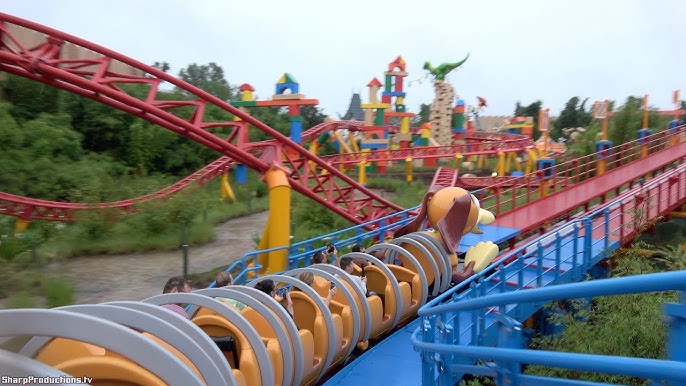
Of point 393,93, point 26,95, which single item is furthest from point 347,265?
point 393,93

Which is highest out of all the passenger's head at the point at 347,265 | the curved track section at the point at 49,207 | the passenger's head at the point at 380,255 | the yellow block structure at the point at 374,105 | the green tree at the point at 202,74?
the green tree at the point at 202,74

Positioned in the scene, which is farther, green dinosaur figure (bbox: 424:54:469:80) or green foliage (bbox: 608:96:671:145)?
green dinosaur figure (bbox: 424:54:469:80)

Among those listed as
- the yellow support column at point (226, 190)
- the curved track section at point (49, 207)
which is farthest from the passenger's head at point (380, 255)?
the yellow support column at point (226, 190)

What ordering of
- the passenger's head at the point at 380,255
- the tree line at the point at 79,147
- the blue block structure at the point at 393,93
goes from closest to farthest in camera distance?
the passenger's head at the point at 380,255 → the tree line at the point at 79,147 → the blue block structure at the point at 393,93

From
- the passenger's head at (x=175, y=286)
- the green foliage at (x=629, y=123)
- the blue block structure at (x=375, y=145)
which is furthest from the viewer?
the blue block structure at (x=375, y=145)

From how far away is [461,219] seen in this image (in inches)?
293

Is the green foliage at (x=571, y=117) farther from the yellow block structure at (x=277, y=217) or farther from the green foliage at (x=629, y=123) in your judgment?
the yellow block structure at (x=277, y=217)

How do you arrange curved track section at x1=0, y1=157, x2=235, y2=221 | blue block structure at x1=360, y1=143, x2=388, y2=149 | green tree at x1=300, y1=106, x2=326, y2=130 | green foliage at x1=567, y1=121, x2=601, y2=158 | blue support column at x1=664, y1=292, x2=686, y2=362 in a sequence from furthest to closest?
green tree at x1=300, y1=106, x2=326, y2=130 → blue block structure at x1=360, y1=143, x2=388, y2=149 → green foliage at x1=567, y1=121, x2=601, y2=158 → curved track section at x1=0, y1=157, x2=235, y2=221 → blue support column at x1=664, y1=292, x2=686, y2=362

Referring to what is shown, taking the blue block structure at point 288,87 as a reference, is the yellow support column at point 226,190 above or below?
below

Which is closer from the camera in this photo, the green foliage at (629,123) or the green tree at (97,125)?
the green foliage at (629,123)

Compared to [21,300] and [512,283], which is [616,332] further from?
[21,300]

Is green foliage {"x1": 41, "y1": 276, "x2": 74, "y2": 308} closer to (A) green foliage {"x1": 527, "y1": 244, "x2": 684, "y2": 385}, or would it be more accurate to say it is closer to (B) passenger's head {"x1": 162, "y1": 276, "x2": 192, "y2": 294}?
(B) passenger's head {"x1": 162, "y1": 276, "x2": 192, "y2": 294}

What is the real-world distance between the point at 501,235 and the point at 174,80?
5.20 m

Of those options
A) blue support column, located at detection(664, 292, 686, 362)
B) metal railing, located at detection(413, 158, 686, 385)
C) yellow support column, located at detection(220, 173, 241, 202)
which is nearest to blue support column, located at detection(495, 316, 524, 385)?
metal railing, located at detection(413, 158, 686, 385)
